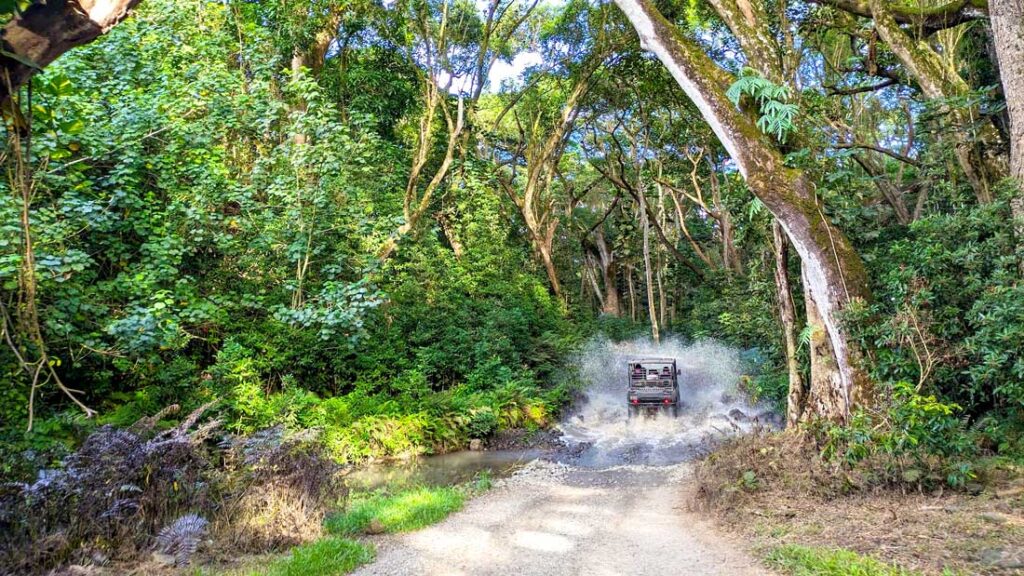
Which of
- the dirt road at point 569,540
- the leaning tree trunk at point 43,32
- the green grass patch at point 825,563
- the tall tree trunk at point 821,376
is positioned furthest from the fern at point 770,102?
the leaning tree trunk at point 43,32

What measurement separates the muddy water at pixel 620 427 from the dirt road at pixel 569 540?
6.72 ft

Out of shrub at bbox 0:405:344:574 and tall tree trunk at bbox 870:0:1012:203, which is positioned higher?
tall tree trunk at bbox 870:0:1012:203

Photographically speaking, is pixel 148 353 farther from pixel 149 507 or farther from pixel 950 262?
pixel 950 262

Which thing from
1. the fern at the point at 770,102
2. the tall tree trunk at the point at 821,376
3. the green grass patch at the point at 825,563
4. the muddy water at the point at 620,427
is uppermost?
the fern at the point at 770,102

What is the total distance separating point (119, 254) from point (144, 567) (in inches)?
255

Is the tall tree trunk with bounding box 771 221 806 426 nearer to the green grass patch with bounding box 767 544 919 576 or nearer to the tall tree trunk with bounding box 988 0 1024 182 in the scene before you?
the tall tree trunk with bounding box 988 0 1024 182

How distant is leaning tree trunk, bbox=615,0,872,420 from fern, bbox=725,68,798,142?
0.49 ft

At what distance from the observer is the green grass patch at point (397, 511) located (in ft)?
21.1

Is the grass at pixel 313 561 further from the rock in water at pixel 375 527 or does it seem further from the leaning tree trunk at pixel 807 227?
the leaning tree trunk at pixel 807 227

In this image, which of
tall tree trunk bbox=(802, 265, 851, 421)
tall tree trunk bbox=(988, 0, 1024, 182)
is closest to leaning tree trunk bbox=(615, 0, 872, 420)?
tall tree trunk bbox=(802, 265, 851, 421)

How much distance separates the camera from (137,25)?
1129cm

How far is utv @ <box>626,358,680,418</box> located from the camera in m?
15.5

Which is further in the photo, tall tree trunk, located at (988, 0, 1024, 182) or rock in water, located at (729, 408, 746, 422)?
rock in water, located at (729, 408, 746, 422)

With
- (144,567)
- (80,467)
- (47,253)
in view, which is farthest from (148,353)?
(144,567)
